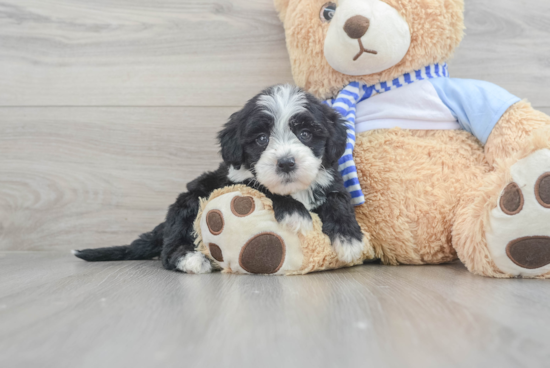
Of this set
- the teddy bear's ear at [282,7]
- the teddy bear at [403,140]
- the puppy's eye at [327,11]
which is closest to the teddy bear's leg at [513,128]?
the teddy bear at [403,140]

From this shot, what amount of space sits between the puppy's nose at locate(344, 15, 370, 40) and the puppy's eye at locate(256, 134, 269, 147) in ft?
1.49

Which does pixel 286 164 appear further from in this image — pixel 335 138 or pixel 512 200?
pixel 512 200

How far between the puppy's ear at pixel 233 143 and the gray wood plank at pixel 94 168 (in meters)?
0.61

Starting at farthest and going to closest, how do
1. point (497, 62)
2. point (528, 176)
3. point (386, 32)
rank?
point (497, 62) < point (386, 32) < point (528, 176)

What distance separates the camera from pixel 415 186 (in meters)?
1.39

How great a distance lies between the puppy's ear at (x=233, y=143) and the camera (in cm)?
130

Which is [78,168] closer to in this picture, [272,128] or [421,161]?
[272,128]

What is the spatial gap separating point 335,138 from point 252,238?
15.3 inches

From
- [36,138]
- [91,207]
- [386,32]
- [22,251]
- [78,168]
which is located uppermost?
[386,32]

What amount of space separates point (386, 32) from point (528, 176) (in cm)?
62

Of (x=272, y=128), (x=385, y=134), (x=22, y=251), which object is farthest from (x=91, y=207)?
(x=385, y=134)

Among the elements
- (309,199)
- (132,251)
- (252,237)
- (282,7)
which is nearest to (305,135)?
(309,199)

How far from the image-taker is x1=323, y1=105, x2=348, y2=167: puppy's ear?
4.27 feet

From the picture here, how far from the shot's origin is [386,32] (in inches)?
54.8
